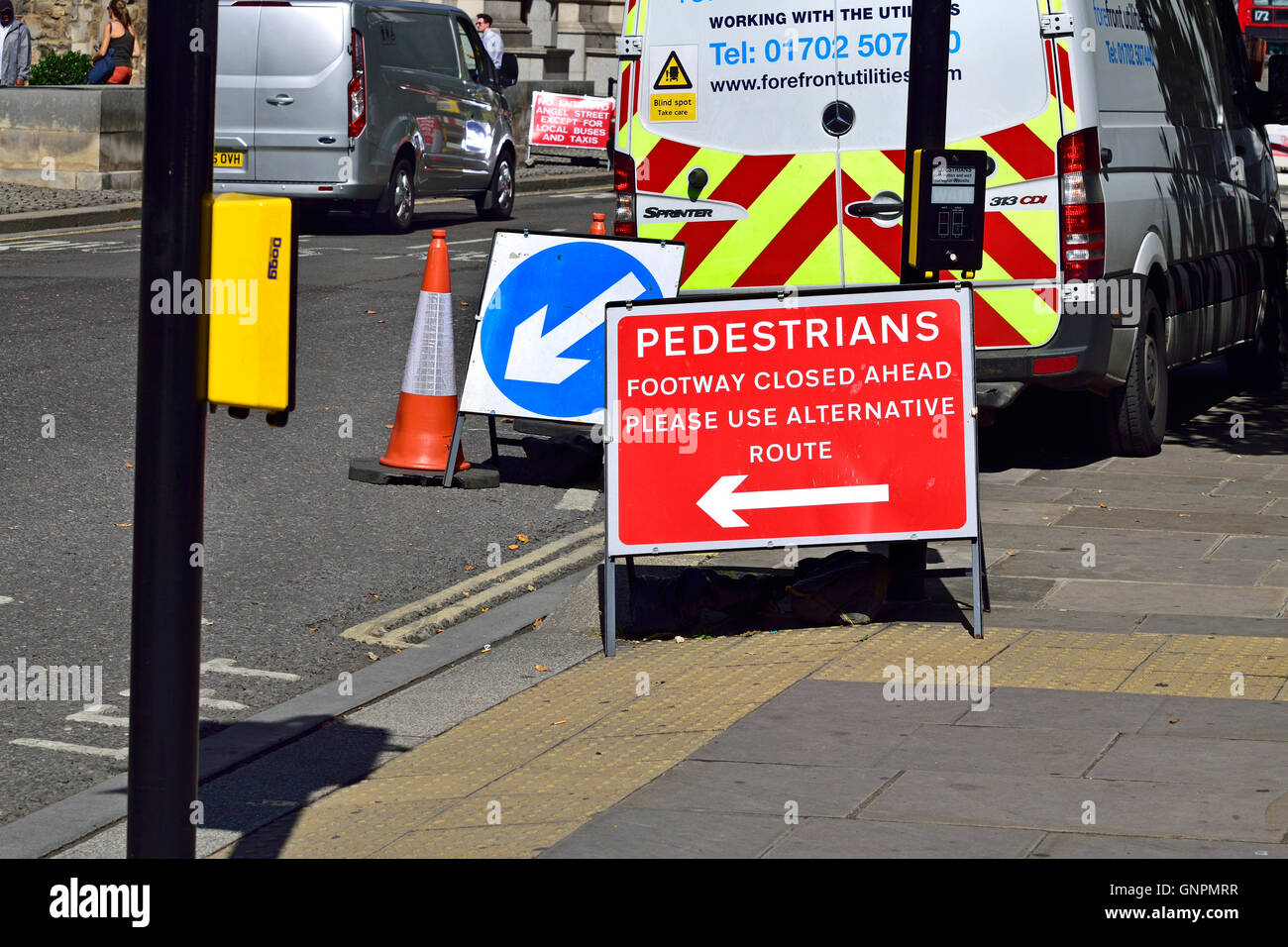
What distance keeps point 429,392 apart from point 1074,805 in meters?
5.17

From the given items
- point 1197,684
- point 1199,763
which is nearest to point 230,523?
point 1197,684

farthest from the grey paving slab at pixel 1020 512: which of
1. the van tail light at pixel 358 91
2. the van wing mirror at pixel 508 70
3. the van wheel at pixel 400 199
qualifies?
the van wing mirror at pixel 508 70

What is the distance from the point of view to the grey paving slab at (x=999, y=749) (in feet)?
16.7

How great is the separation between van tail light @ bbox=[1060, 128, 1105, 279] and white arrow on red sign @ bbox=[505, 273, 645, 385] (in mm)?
2046

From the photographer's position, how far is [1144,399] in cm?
995

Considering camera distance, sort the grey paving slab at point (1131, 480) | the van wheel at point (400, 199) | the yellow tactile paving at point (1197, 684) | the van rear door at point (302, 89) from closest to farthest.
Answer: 1. the yellow tactile paving at point (1197, 684)
2. the grey paving slab at point (1131, 480)
3. the van rear door at point (302, 89)
4. the van wheel at point (400, 199)

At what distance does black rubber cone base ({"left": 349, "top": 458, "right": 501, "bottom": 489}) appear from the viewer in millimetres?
9141

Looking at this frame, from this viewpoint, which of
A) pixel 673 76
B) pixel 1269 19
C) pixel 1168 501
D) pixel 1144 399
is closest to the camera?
pixel 1168 501

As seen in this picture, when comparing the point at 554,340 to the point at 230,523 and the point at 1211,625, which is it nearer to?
the point at 230,523

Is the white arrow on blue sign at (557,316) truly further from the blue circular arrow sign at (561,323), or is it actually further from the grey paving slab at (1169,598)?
the grey paving slab at (1169,598)

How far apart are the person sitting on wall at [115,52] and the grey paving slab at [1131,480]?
19.2 metres

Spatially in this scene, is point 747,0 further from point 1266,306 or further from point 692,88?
point 1266,306

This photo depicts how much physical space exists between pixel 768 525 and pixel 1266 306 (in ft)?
22.8
